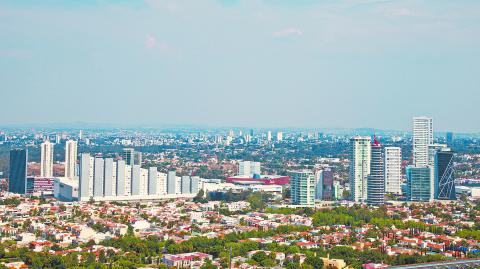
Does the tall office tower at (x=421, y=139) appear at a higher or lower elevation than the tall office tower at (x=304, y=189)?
higher

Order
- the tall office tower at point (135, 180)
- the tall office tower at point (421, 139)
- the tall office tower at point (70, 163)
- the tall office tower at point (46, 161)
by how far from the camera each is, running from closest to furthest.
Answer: the tall office tower at point (135, 180), the tall office tower at point (46, 161), the tall office tower at point (70, 163), the tall office tower at point (421, 139)

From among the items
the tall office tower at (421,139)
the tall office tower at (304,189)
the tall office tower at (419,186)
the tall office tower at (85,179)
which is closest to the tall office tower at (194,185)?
the tall office tower at (85,179)

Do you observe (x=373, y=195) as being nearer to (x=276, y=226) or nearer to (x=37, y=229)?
(x=276, y=226)

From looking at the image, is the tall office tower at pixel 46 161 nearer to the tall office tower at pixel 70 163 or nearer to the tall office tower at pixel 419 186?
the tall office tower at pixel 70 163

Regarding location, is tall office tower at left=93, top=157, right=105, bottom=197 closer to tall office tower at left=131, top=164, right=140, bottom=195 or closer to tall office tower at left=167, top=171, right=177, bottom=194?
tall office tower at left=131, top=164, right=140, bottom=195

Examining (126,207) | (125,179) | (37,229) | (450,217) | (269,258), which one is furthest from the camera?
(125,179)

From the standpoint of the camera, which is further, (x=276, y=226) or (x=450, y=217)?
(x=450, y=217)

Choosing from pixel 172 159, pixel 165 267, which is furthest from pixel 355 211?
pixel 172 159

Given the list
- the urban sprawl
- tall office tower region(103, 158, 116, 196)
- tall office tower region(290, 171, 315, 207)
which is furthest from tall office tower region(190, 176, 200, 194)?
tall office tower region(290, 171, 315, 207)
